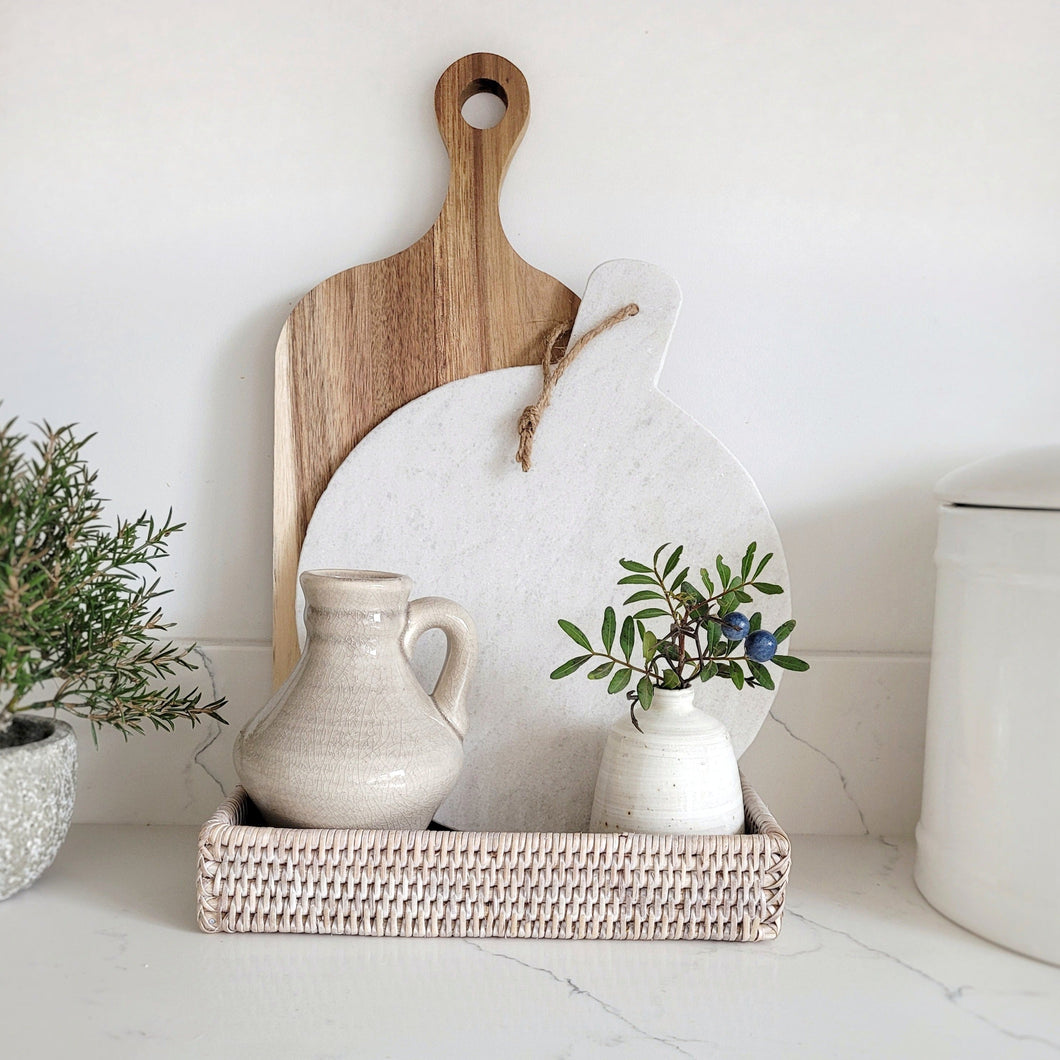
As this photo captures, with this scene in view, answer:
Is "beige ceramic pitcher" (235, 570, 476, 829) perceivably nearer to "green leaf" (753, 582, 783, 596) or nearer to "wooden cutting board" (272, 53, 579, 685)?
"wooden cutting board" (272, 53, 579, 685)

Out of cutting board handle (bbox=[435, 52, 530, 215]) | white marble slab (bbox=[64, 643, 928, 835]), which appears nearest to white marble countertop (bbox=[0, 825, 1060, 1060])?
white marble slab (bbox=[64, 643, 928, 835])

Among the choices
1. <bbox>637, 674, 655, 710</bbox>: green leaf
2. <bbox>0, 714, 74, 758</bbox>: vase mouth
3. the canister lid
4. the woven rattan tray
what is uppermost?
the canister lid

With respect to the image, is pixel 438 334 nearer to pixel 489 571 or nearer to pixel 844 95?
pixel 489 571

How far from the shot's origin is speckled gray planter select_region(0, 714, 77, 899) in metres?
0.65

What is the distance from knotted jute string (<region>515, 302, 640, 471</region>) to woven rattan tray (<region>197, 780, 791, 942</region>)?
0.31 m

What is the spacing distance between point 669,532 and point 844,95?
16.2 inches

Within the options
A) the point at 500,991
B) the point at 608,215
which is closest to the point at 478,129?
the point at 608,215

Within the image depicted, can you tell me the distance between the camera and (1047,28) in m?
0.83

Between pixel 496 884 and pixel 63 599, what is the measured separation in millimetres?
347

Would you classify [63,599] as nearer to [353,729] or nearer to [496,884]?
[353,729]

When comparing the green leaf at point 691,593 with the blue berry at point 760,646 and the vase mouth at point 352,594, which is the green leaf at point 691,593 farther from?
the vase mouth at point 352,594

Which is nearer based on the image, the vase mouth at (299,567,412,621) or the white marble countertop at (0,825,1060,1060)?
the white marble countertop at (0,825,1060,1060)

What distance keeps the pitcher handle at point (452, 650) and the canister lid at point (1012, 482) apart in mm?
363

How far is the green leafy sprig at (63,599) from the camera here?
2.05ft
